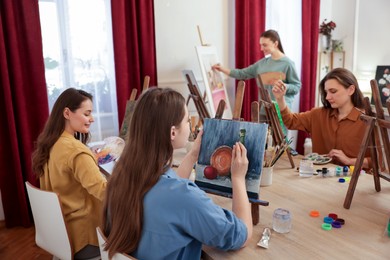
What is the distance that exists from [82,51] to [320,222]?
8.16 feet

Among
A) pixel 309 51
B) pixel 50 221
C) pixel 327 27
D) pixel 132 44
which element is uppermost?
pixel 327 27

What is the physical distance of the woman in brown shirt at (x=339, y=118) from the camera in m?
2.14

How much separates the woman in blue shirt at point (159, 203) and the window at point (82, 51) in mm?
2197

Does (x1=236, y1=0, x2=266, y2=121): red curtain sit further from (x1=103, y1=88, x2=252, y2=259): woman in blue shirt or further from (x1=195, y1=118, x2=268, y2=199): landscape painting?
(x1=103, y1=88, x2=252, y2=259): woman in blue shirt

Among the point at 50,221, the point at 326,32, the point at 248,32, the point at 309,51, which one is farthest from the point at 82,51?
the point at 326,32

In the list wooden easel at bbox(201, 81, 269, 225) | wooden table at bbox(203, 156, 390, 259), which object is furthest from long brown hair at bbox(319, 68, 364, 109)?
wooden easel at bbox(201, 81, 269, 225)

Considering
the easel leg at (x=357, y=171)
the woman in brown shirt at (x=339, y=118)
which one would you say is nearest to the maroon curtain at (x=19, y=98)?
the woman in brown shirt at (x=339, y=118)

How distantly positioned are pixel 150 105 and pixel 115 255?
443 mm

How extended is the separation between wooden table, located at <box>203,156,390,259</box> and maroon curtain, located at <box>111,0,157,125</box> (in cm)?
181

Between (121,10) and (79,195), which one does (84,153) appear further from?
(121,10)

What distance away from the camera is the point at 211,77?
3529 mm

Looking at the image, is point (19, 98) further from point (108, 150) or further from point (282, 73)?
point (282, 73)

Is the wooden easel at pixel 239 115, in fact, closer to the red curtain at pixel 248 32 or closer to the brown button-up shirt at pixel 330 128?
the brown button-up shirt at pixel 330 128

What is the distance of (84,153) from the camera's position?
160 centimetres
